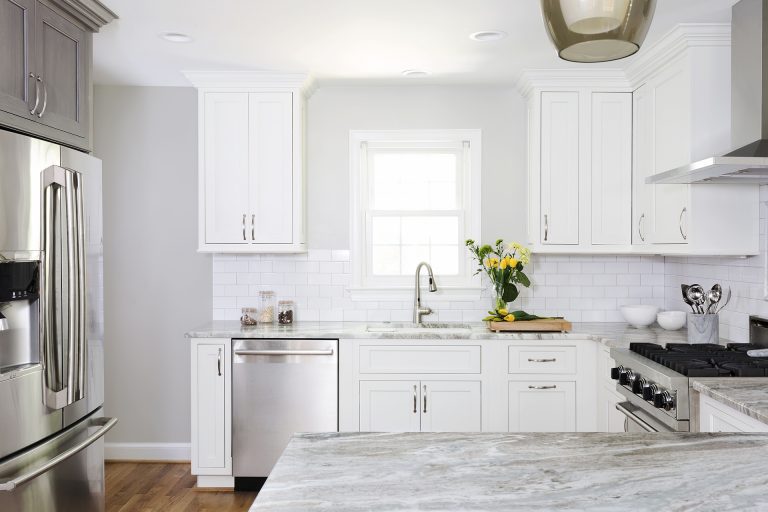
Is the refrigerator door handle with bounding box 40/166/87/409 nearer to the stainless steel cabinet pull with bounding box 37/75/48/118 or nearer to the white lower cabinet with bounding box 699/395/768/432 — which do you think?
the stainless steel cabinet pull with bounding box 37/75/48/118

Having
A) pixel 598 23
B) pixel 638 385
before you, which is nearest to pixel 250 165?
pixel 638 385

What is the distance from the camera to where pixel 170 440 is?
434cm

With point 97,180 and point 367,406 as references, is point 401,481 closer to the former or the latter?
point 97,180

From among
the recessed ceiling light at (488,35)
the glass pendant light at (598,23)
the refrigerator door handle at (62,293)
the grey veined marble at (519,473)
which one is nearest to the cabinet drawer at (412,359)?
the refrigerator door handle at (62,293)

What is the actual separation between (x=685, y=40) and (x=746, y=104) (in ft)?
1.54

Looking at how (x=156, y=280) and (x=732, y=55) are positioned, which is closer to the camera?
(x=732, y=55)

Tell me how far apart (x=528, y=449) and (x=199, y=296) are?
10.9 feet

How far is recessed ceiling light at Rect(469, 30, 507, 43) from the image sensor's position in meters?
3.28

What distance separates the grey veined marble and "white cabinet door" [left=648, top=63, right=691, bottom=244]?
2036 mm

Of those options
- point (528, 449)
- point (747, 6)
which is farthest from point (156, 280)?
point (747, 6)

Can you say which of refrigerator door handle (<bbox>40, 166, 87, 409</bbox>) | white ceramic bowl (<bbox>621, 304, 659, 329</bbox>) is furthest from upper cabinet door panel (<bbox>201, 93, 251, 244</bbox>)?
white ceramic bowl (<bbox>621, 304, 659, 329</bbox>)

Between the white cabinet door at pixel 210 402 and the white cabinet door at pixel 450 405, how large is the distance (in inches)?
46.1

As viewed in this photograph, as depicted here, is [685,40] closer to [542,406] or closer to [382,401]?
[542,406]

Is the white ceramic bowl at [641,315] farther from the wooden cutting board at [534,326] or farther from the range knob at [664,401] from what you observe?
the range knob at [664,401]
